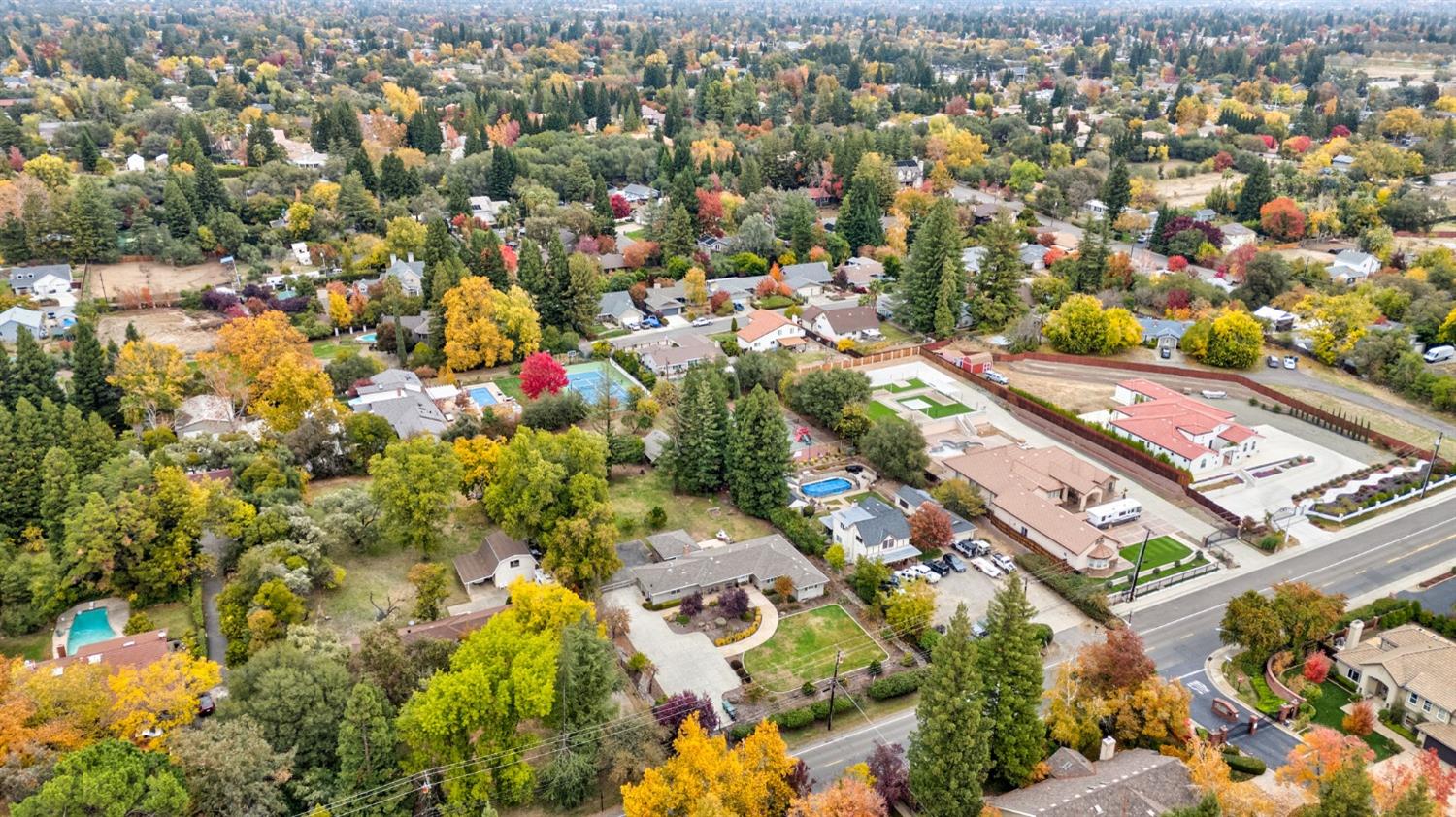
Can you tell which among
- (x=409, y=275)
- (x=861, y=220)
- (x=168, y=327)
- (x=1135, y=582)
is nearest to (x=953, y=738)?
(x=1135, y=582)

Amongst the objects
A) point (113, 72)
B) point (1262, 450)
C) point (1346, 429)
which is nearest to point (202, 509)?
point (1262, 450)

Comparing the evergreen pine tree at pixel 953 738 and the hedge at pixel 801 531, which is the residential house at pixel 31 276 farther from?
the evergreen pine tree at pixel 953 738

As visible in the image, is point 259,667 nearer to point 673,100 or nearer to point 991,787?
point 991,787

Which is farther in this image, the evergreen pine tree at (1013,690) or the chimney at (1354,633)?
the chimney at (1354,633)

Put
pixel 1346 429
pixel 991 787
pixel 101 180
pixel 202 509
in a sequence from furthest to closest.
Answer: pixel 101 180 → pixel 1346 429 → pixel 202 509 → pixel 991 787

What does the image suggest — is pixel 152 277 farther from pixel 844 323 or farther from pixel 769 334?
pixel 844 323

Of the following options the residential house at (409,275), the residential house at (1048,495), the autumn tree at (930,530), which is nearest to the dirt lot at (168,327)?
the residential house at (409,275)

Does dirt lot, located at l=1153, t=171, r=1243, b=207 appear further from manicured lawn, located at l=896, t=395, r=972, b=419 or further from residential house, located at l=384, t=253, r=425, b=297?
residential house, located at l=384, t=253, r=425, b=297
